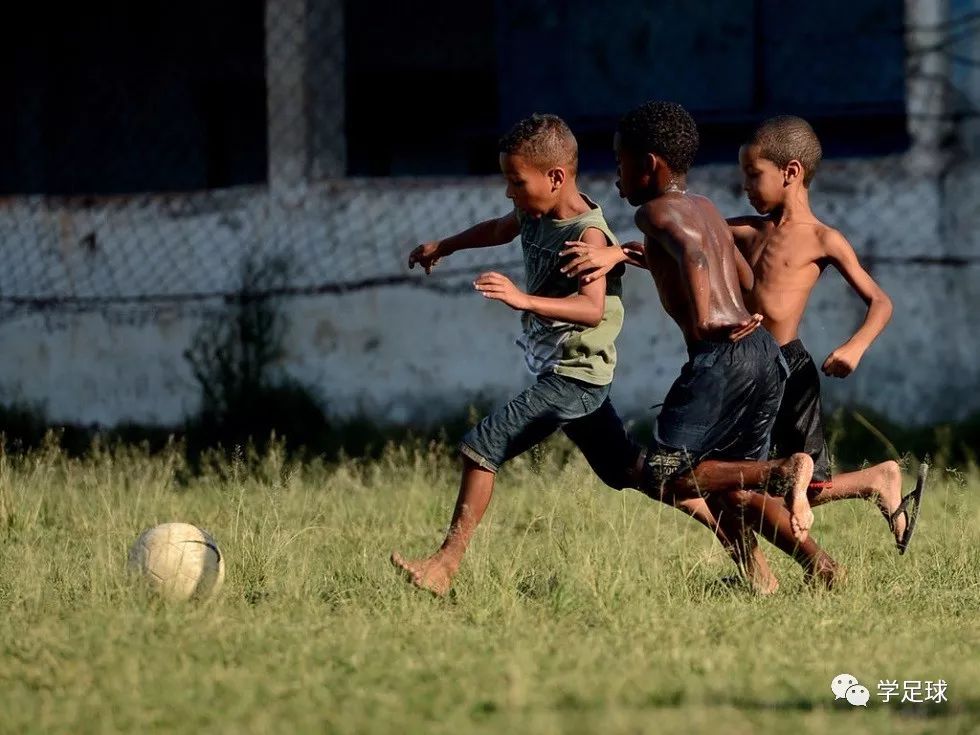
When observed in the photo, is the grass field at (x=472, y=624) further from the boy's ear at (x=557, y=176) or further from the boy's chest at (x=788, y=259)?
the boy's ear at (x=557, y=176)

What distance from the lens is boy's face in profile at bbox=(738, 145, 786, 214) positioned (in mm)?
5426

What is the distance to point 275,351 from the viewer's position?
934cm

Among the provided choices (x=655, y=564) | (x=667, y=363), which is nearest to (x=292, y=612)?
(x=655, y=564)

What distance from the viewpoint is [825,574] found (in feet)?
17.3

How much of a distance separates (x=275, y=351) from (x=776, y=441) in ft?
14.5

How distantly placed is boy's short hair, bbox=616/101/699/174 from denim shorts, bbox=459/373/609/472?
0.76 meters

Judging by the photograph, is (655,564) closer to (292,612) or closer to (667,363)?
(292,612)

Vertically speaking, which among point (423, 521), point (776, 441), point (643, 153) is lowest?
point (423, 521)

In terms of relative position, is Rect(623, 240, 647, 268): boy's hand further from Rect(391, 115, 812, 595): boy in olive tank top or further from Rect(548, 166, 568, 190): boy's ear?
Rect(548, 166, 568, 190): boy's ear

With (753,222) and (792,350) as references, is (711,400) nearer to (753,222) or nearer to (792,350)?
(792,350)

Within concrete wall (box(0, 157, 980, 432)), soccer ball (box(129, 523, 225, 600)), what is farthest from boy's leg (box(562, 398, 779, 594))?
concrete wall (box(0, 157, 980, 432))

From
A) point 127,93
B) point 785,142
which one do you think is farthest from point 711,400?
point 127,93

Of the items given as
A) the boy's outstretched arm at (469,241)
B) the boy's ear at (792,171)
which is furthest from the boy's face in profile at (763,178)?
the boy's outstretched arm at (469,241)

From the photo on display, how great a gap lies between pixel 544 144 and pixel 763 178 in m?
0.73
